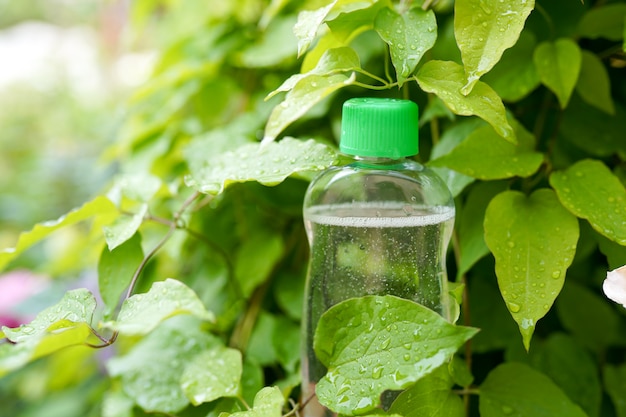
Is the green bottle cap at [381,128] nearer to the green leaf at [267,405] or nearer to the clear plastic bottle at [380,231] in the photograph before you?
the clear plastic bottle at [380,231]

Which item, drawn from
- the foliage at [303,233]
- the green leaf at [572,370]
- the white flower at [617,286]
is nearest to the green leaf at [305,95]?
the foliage at [303,233]

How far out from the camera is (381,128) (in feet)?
1.27

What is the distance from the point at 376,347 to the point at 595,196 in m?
0.21

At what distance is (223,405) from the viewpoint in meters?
0.45

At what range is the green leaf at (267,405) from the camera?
0.36 m

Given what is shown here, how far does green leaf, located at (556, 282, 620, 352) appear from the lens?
0.59m

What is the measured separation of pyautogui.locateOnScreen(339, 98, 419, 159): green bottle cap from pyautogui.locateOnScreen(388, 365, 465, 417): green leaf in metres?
0.16

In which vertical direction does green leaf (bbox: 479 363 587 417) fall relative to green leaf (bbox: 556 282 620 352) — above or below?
above

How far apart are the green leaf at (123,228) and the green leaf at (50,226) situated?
0.06 feet

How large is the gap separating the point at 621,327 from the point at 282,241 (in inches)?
15.8

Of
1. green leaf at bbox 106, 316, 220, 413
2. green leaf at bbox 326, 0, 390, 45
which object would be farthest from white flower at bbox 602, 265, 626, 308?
green leaf at bbox 106, 316, 220, 413

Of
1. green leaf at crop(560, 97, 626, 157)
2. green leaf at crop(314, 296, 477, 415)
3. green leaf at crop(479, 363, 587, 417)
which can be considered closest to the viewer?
green leaf at crop(314, 296, 477, 415)

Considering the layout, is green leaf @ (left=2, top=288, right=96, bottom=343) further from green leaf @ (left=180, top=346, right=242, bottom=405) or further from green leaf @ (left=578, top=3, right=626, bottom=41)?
green leaf @ (left=578, top=3, right=626, bottom=41)

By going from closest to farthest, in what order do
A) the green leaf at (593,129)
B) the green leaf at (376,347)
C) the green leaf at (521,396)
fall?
the green leaf at (376,347) < the green leaf at (521,396) < the green leaf at (593,129)
